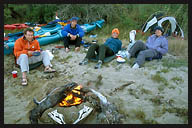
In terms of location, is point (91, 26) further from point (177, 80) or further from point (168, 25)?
point (177, 80)

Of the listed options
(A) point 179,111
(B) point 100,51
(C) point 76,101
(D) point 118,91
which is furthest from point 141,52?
(C) point 76,101

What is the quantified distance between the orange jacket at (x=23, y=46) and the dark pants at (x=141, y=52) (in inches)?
90.5

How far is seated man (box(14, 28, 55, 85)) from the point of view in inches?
125

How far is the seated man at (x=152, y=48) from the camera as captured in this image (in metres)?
3.61

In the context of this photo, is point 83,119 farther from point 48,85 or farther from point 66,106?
point 48,85

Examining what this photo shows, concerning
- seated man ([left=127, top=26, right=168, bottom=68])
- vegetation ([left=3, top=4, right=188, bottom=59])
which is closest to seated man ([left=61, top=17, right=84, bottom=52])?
vegetation ([left=3, top=4, right=188, bottom=59])

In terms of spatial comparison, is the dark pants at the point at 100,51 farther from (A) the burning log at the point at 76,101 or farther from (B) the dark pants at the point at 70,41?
(A) the burning log at the point at 76,101

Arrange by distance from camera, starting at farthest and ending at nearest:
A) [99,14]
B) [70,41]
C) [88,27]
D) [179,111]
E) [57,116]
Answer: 1. [99,14]
2. [88,27]
3. [70,41]
4. [179,111]
5. [57,116]

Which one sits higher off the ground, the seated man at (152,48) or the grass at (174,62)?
the seated man at (152,48)

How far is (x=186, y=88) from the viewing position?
280cm

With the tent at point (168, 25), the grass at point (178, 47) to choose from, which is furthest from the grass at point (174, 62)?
the tent at point (168, 25)

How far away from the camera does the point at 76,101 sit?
2.43m

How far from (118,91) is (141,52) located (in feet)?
4.45

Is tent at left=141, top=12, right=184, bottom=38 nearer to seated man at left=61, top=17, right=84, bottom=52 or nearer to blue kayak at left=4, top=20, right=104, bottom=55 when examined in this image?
→ seated man at left=61, top=17, right=84, bottom=52
